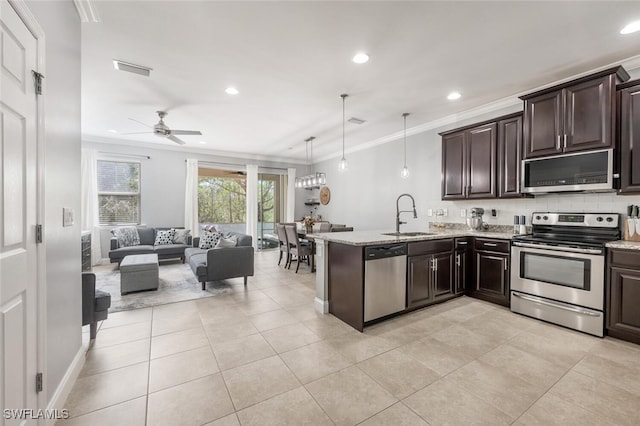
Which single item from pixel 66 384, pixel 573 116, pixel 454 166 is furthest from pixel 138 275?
pixel 573 116

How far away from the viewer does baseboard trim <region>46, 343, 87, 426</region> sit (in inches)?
61.7

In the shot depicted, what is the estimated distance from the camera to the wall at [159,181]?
6.27 m

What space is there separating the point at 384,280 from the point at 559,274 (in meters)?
1.89

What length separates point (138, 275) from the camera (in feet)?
12.7

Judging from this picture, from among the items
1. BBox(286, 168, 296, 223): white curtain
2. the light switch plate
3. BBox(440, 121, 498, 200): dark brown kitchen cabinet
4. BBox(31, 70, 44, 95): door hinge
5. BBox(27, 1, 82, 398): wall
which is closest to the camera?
BBox(31, 70, 44, 95): door hinge

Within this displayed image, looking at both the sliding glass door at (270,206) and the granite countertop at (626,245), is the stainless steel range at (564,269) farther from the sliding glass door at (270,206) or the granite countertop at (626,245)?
the sliding glass door at (270,206)

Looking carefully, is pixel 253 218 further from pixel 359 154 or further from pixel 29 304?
pixel 29 304

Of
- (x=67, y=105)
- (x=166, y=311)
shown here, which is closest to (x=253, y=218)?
(x=166, y=311)

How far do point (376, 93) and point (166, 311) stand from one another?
3877mm

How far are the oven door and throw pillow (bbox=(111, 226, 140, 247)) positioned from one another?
22.6 feet

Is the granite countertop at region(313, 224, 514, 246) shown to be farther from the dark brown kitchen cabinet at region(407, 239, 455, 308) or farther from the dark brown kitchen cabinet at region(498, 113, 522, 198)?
the dark brown kitchen cabinet at region(498, 113, 522, 198)

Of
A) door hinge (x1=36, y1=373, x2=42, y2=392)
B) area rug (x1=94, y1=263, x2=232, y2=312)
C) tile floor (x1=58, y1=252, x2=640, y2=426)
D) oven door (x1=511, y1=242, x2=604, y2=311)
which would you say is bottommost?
tile floor (x1=58, y1=252, x2=640, y2=426)

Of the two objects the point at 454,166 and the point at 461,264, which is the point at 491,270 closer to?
the point at 461,264

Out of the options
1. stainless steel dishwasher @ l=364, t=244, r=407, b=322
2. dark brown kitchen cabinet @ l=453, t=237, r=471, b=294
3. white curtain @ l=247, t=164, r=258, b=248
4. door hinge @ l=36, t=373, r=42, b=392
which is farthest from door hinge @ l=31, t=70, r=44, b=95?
white curtain @ l=247, t=164, r=258, b=248
